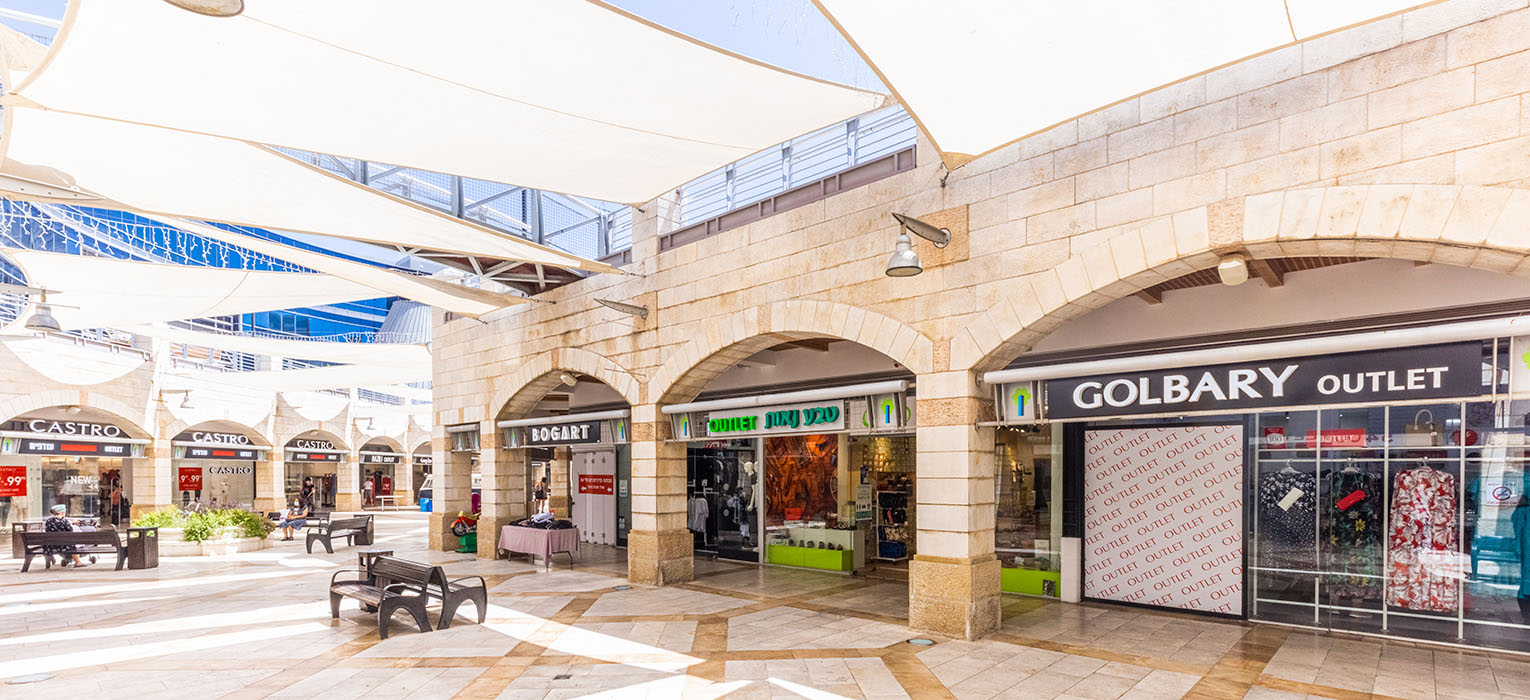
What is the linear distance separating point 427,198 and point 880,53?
9.14 meters

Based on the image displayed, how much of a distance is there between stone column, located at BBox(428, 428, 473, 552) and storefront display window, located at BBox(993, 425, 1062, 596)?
1105 centimetres

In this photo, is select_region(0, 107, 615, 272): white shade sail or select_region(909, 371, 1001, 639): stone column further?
select_region(909, 371, 1001, 639): stone column

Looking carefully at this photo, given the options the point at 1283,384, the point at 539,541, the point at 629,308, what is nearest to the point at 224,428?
the point at 539,541

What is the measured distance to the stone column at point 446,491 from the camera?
16.2m

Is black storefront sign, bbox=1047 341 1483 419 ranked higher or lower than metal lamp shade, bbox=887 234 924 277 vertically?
lower

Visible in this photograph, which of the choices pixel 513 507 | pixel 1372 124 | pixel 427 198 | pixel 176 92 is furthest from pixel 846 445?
pixel 176 92

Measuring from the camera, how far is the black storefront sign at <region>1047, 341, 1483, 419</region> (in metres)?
5.80

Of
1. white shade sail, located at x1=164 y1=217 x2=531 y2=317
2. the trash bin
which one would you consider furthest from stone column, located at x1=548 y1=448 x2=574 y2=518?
the trash bin

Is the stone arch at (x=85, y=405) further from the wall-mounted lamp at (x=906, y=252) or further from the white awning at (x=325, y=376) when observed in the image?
the wall-mounted lamp at (x=906, y=252)

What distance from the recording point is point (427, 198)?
1202 cm

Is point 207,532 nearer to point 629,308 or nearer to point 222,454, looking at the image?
point 222,454

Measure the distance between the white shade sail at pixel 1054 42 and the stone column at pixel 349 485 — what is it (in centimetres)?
3144

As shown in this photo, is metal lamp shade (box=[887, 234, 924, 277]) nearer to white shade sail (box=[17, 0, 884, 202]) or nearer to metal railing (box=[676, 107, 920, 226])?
white shade sail (box=[17, 0, 884, 202])

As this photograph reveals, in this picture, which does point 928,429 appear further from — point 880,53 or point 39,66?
point 39,66
